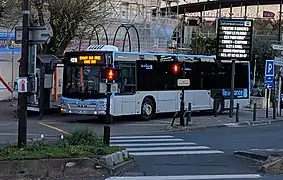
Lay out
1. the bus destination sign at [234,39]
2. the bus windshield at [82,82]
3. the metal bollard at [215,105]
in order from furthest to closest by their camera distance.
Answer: the metal bollard at [215,105]
the bus destination sign at [234,39]
the bus windshield at [82,82]

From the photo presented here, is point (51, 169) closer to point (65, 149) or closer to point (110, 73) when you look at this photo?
point (65, 149)

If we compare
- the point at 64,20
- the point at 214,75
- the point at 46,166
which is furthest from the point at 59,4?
A: the point at 46,166

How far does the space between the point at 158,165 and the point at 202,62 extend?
18321 millimetres

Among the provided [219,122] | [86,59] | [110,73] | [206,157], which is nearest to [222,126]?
[219,122]

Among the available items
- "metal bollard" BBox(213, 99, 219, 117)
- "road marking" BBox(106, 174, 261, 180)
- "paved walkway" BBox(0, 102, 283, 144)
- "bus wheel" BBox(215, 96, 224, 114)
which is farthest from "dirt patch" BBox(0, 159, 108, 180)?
"bus wheel" BBox(215, 96, 224, 114)

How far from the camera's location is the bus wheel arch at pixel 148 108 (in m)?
28.2

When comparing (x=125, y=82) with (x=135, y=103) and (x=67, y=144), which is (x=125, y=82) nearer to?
(x=135, y=103)

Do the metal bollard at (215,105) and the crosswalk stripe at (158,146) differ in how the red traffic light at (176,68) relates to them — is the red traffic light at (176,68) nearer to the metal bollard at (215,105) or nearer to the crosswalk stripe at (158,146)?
the crosswalk stripe at (158,146)

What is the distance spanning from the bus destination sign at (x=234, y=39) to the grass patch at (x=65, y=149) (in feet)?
56.1

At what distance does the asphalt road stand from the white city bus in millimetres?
3877

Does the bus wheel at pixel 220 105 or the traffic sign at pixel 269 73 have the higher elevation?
the traffic sign at pixel 269 73

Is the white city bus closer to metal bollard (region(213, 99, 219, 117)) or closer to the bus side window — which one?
the bus side window

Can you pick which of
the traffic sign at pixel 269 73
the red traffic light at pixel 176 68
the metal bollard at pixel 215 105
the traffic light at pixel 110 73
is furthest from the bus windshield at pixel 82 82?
the traffic sign at pixel 269 73

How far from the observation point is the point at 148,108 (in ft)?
93.7
